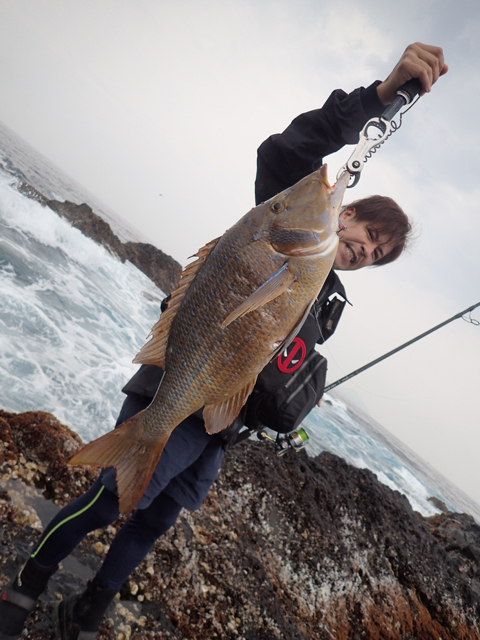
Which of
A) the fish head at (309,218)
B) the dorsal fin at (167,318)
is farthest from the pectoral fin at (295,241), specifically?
the dorsal fin at (167,318)

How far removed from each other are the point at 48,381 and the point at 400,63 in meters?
6.29

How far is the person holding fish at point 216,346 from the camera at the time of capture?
5.03ft

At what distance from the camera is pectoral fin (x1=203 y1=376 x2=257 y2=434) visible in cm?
163

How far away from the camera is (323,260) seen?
1541mm

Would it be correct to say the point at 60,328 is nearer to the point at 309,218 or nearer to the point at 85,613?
the point at 85,613

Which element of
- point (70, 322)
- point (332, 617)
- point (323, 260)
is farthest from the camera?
point (70, 322)

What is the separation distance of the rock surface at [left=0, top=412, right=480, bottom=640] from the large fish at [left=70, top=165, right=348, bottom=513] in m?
1.53

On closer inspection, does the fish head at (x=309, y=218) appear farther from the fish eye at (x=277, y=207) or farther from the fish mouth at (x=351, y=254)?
the fish mouth at (x=351, y=254)

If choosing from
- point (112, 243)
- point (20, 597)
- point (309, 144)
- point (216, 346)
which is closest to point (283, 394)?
point (216, 346)

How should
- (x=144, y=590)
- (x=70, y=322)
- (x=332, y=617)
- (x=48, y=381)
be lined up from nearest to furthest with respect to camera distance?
(x=144, y=590) < (x=332, y=617) < (x=48, y=381) < (x=70, y=322)

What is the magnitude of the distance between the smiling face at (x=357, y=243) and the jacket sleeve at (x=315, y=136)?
0.51 m

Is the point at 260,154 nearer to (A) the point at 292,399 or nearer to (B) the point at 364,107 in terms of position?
(B) the point at 364,107

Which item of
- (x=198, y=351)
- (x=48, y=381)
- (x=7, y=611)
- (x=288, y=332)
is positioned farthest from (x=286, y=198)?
(x=48, y=381)

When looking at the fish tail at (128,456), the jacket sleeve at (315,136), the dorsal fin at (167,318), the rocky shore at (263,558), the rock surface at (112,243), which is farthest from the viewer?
the rock surface at (112,243)
